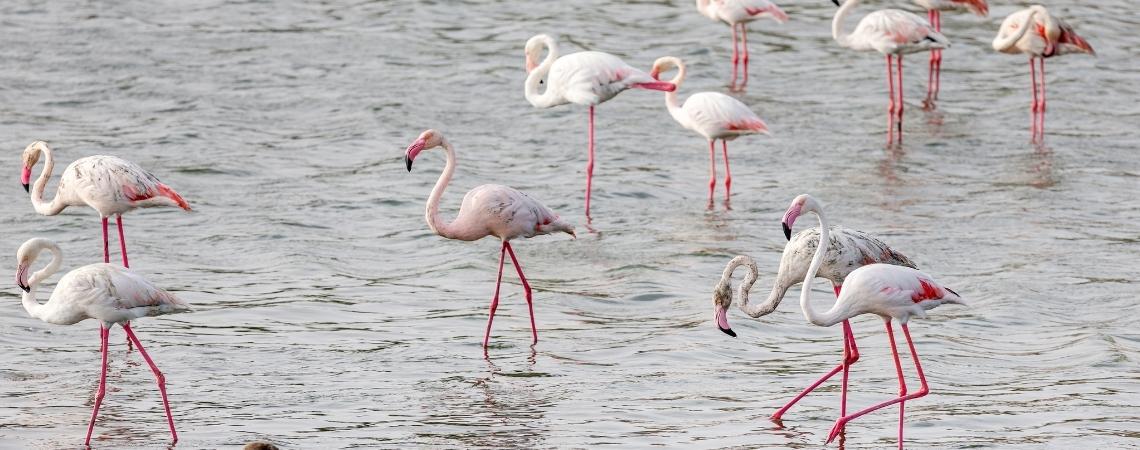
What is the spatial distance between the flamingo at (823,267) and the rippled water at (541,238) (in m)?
0.27

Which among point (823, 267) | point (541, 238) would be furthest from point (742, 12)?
point (823, 267)

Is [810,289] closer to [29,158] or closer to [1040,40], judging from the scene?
[29,158]

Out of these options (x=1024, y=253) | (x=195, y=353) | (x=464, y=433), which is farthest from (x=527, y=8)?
(x=464, y=433)

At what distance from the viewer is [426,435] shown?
7527 millimetres

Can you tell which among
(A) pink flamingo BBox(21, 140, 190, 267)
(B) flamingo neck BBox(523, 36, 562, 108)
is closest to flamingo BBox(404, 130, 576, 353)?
(A) pink flamingo BBox(21, 140, 190, 267)

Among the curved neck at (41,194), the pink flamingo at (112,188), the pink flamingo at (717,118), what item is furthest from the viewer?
the pink flamingo at (717,118)

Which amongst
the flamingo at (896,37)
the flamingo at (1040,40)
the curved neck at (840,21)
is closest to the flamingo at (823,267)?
the flamingo at (896,37)

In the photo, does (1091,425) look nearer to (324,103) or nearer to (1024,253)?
(1024,253)

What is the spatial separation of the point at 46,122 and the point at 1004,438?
32.7 ft

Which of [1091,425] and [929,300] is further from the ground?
[929,300]

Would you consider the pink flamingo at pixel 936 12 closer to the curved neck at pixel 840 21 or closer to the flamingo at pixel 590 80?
the curved neck at pixel 840 21

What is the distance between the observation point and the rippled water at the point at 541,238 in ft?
26.2

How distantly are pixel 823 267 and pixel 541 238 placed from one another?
393 cm

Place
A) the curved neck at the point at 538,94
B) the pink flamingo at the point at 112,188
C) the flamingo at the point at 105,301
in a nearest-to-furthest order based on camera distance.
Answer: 1. the flamingo at the point at 105,301
2. the pink flamingo at the point at 112,188
3. the curved neck at the point at 538,94
